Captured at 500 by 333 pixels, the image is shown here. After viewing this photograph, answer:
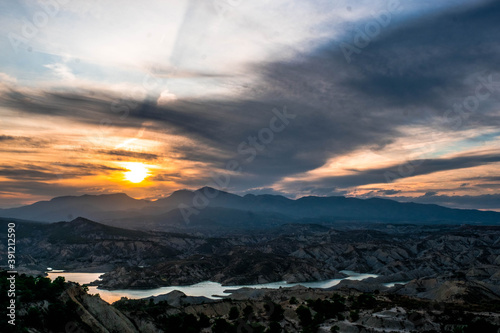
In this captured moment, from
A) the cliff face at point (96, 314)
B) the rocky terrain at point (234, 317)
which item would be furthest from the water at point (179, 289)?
the cliff face at point (96, 314)

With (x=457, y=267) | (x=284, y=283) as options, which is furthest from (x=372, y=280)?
(x=457, y=267)

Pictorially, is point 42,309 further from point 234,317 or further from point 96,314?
point 234,317

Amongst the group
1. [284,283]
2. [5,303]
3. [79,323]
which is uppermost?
[5,303]

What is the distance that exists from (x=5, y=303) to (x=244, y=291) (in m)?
86.7

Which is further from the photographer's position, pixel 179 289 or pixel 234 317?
pixel 179 289

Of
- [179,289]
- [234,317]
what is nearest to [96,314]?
[234,317]

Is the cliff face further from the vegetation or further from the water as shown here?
the water

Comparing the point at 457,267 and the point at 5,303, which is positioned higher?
the point at 5,303

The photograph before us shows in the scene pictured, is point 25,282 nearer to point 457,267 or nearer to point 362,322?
point 362,322

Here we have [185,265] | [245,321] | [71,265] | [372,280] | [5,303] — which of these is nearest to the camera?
[5,303]

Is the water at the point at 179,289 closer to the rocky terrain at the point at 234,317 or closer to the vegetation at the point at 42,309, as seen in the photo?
the rocky terrain at the point at 234,317

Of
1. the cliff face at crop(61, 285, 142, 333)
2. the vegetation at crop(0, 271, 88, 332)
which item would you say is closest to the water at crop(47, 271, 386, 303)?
the cliff face at crop(61, 285, 142, 333)

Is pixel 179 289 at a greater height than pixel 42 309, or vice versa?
pixel 42 309

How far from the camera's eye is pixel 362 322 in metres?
54.3
